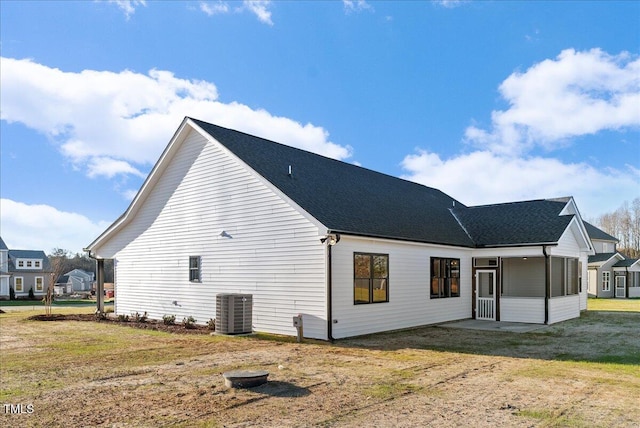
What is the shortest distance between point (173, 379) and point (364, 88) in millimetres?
13724

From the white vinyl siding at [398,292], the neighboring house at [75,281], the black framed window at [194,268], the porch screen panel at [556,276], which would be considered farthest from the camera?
the neighboring house at [75,281]

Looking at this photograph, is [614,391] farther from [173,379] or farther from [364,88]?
[364,88]

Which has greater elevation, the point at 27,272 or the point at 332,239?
the point at 332,239

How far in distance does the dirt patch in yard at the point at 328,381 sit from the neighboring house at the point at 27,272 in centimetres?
4300

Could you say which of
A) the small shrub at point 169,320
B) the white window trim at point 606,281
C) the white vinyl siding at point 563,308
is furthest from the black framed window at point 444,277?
the white window trim at point 606,281

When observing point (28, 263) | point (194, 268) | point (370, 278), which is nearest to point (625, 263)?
point (370, 278)

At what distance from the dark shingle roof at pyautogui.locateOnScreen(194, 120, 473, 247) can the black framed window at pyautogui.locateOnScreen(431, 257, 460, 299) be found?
846 mm

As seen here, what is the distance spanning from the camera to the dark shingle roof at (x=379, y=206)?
14375mm

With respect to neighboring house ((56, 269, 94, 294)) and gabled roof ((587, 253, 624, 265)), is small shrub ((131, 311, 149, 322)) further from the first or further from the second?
neighboring house ((56, 269, 94, 294))

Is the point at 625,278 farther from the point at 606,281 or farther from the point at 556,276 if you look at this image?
the point at 556,276

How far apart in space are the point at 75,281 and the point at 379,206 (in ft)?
226

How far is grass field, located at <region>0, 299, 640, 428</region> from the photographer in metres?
6.11

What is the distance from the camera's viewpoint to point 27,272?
51312 mm

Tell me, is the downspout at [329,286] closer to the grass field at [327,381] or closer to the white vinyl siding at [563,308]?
the grass field at [327,381]
